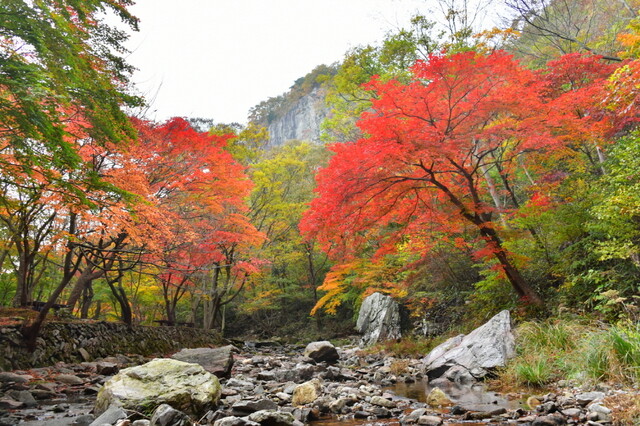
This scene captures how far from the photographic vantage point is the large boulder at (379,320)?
13.4 m

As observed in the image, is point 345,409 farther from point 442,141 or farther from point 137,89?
point 137,89

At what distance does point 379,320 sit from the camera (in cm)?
1395

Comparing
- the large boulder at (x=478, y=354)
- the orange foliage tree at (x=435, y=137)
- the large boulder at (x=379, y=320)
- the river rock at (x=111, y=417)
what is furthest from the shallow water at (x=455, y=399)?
the large boulder at (x=379, y=320)

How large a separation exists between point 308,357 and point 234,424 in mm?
7219

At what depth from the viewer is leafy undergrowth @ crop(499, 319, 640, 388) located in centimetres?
436

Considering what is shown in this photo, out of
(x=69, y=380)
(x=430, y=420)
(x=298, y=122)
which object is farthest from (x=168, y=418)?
(x=298, y=122)

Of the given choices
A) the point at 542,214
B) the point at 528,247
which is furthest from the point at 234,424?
the point at 528,247

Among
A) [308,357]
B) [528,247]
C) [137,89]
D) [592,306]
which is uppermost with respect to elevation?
[137,89]

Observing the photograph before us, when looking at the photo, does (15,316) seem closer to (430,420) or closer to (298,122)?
(430,420)

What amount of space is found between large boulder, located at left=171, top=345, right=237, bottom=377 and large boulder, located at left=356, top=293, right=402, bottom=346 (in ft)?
23.4

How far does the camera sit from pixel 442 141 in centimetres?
725

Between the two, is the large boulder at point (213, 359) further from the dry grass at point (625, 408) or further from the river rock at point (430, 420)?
the dry grass at point (625, 408)

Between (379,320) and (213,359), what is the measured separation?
7815 millimetres

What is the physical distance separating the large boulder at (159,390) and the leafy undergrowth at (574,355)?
456cm
